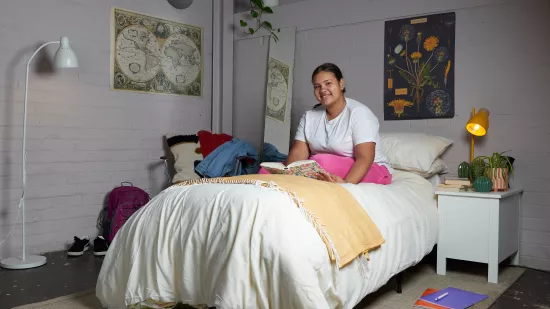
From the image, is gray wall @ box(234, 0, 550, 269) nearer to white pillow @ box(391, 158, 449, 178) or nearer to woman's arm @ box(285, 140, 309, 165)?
white pillow @ box(391, 158, 449, 178)

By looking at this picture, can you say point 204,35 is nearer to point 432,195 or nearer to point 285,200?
point 432,195

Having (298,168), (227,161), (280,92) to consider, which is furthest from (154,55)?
(298,168)

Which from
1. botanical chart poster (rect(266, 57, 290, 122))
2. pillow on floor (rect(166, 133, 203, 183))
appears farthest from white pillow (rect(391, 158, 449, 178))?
pillow on floor (rect(166, 133, 203, 183))

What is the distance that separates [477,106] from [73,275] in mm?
2937

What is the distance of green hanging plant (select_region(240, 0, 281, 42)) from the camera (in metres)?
4.95

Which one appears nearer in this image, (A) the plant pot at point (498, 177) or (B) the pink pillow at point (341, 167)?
(B) the pink pillow at point (341, 167)

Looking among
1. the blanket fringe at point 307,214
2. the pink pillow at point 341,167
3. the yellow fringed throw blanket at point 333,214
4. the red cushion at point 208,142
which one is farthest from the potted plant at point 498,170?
the red cushion at point 208,142

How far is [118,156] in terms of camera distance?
4.54m

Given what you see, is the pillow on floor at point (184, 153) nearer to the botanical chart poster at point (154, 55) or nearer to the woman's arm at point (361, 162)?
the botanical chart poster at point (154, 55)

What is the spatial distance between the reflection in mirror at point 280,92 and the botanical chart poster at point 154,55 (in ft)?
2.37

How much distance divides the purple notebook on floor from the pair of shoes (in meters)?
2.30

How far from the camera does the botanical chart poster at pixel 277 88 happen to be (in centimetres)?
488

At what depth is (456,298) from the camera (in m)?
2.93

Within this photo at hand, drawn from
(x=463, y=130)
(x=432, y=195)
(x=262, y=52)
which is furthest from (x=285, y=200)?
(x=262, y=52)
